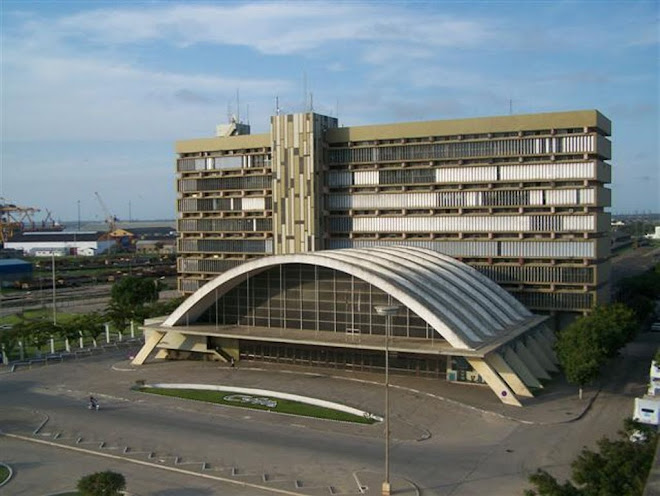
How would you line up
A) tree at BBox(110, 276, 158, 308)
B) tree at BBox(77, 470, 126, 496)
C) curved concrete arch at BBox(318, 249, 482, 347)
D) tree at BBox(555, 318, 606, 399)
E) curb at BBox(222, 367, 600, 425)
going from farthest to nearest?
tree at BBox(110, 276, 158, 308) < curved concrete arch at BBox(318, 249, 482, 347) < tree at BBox(555, 318, 606, 399) < curb at BBox(222, 367, 600, 425) < tree at BBox(77, 470, 126, 496)

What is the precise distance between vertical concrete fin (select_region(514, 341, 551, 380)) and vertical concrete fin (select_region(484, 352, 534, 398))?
4.65m

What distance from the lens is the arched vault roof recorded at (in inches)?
1893

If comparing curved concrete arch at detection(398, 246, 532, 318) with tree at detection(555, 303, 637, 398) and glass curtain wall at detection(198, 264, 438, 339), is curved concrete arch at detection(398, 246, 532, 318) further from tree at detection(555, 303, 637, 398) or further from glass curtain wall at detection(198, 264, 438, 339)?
glass curtain wall at detection(198, 264, 438, 339)

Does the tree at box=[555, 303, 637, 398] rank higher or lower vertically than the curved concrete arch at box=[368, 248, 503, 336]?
lower

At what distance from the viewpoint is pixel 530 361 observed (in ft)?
172

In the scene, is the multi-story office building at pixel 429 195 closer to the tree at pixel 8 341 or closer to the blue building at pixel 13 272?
the tree at pixel 8 341

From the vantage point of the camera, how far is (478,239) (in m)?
65.4

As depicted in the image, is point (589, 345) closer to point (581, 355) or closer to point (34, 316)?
point (581, 355)

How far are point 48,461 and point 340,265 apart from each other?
75.8 feet

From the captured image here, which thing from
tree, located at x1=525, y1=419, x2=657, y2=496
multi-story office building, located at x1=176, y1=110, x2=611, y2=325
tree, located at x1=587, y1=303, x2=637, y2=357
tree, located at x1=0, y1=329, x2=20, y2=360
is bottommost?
tree, located at x1=0, y1=329, x2=20, y2=360

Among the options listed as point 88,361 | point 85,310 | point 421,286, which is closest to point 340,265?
point 421,286

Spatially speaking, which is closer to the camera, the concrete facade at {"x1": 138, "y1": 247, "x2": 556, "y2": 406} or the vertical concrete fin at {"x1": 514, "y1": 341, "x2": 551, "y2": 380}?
the concrete facade at {"x1": 138, "y1": 247, "x2": 556, "y2": 406}

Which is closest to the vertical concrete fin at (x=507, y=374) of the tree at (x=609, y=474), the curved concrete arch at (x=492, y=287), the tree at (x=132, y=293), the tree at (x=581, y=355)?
the tree at (x=581, y=355)

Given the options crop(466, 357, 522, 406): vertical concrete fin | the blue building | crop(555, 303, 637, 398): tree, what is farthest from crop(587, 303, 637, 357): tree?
the blue building
